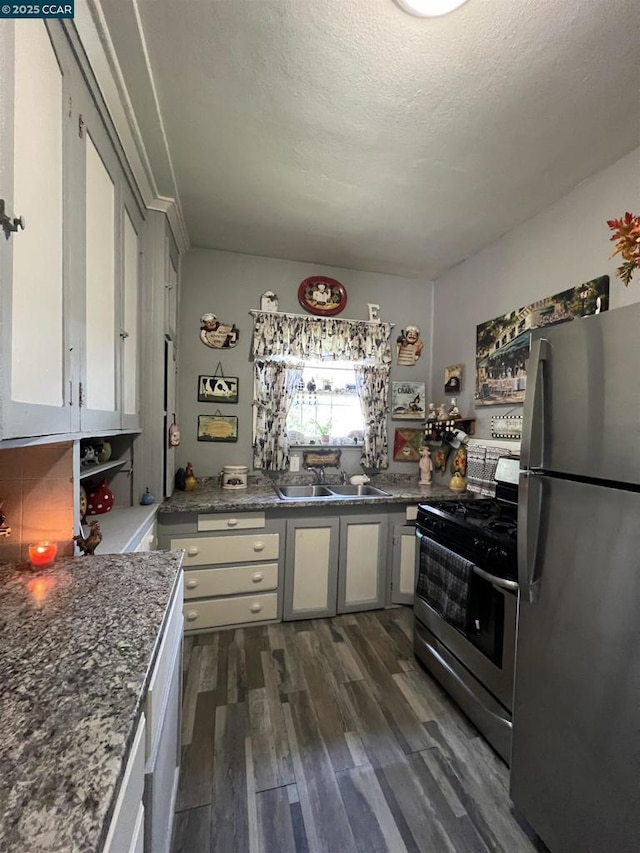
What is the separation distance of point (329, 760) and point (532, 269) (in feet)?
9.14

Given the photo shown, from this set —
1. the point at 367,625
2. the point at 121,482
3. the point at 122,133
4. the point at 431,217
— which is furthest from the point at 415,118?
the point at 367,625

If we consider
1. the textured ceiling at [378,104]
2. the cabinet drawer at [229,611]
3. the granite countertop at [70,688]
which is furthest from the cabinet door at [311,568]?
the textured ceiling at [378,104]

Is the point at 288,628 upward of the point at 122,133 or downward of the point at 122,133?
downward

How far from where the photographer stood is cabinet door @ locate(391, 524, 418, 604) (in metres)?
2.50

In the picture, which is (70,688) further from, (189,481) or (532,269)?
(532,269)

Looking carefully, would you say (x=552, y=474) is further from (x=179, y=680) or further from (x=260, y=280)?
(x=260, y=280)

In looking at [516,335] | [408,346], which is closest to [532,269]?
[516,335]

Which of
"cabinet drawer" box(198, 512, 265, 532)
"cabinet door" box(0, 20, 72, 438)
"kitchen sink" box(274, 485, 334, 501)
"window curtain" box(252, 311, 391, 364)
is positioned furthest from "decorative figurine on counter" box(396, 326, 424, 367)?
"cabinet door" box(0, 20, 72, 438)

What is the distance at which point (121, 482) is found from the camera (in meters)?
1.98

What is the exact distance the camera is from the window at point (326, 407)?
2936 mm

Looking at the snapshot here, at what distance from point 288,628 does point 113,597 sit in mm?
1596

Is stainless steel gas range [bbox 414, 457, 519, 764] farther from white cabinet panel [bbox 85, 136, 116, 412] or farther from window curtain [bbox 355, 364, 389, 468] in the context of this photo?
white cabinet panel [bbox 85, 136, 116, 412]

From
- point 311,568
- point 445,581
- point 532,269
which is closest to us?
point 445,581

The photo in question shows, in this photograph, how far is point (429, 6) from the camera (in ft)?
3.50
